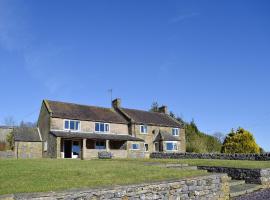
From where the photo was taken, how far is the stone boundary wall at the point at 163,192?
870 cm

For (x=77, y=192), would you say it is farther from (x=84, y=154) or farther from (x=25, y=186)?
(x=84, y=154)

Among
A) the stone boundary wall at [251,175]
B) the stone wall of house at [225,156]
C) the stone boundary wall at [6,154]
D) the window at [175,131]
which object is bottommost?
the stone boundary wall at [251,175]

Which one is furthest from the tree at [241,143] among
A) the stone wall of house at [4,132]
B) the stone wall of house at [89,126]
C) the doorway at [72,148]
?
the stone wall of house at [4,132]

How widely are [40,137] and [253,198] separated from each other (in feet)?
114

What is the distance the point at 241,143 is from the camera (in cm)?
4672

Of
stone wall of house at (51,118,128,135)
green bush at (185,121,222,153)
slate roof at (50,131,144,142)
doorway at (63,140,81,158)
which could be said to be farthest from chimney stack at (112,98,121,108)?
green bush at (185,121,222,153)

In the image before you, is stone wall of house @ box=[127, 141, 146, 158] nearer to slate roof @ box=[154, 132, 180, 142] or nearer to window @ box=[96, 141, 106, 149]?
window @ box=[96, 141, 106, 149]

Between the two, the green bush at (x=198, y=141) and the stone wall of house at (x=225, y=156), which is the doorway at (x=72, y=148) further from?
the green bush at (x=198, y=141)

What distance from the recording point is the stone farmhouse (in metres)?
40.3

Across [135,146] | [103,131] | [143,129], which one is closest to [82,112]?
[103,131]

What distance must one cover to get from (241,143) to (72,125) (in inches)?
1003

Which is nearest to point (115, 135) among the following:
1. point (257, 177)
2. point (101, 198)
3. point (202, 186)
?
point (257, 177)

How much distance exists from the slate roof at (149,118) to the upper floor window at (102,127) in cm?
486

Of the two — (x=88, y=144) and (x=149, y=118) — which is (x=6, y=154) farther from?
(x=149, y=118)
